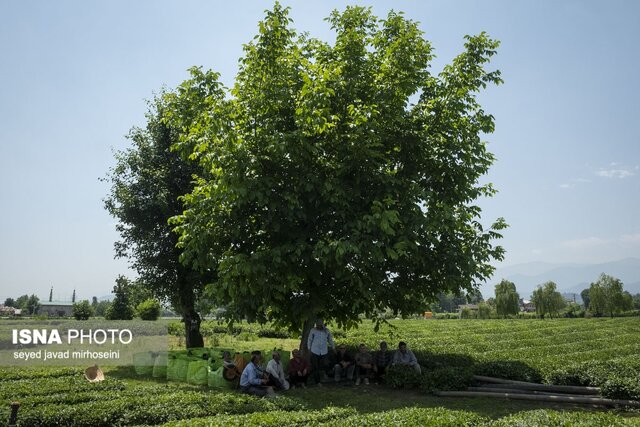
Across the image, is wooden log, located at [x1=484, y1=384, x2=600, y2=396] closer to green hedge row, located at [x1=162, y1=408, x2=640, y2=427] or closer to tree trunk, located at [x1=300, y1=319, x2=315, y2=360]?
green hedge row, located at [x1=162, y1=408, x2=640, y2=427]

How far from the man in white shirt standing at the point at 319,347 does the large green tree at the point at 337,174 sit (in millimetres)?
481

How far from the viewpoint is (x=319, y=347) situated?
16.8 m

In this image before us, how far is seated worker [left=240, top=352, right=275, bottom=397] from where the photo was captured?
14062mm

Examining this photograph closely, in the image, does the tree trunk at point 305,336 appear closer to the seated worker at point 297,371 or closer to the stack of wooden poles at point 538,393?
the seated worker at point 297,371

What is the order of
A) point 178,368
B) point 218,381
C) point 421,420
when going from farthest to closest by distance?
point 178,368, point 218,381, point 421,420

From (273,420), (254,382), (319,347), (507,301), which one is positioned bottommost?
(507,301)

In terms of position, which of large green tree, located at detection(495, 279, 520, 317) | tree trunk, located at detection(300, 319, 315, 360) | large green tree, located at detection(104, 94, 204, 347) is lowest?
large green tree, located at detection(495, 279, 520, 317)

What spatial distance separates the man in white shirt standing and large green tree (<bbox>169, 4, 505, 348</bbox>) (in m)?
0.48

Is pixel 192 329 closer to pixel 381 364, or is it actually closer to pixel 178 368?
pixel 178 368

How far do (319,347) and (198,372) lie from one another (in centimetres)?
439

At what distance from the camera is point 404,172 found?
57.1 feet

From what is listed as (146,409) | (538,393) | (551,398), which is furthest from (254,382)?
(551,398)

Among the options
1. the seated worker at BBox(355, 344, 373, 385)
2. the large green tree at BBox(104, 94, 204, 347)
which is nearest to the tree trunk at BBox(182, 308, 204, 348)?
the large green tree at BBox(104, 94, 204, 347)

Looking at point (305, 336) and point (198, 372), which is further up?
point (305, 336)
